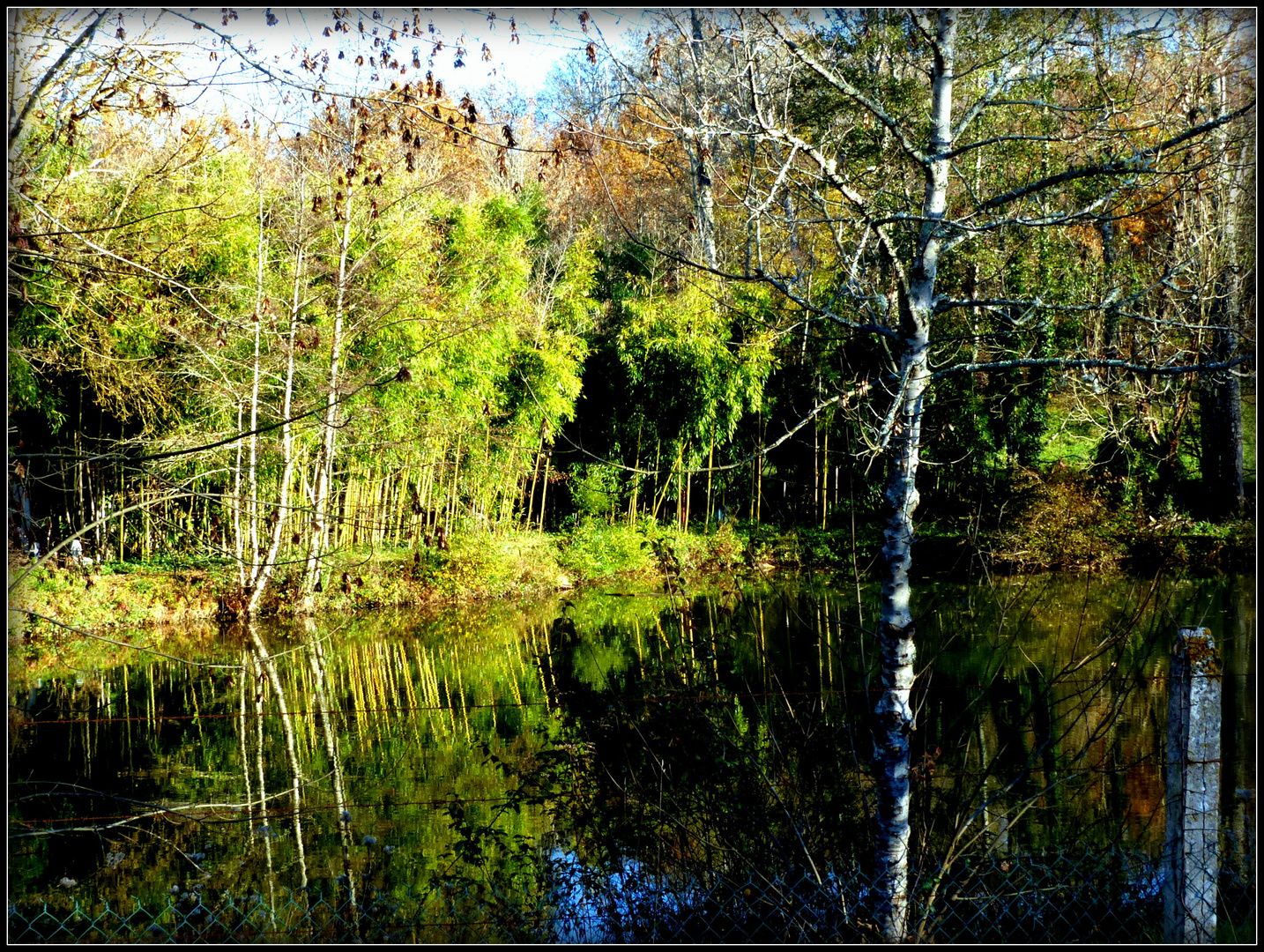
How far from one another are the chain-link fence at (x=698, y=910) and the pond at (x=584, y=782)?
0.02m

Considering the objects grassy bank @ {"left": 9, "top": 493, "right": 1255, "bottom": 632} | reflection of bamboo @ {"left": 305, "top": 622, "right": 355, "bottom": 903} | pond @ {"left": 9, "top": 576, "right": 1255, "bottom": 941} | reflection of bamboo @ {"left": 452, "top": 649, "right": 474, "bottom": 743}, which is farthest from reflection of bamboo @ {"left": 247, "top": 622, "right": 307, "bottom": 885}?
reflection of bamboo @ {"left": 452, "top": 649, "right": 474, "bottom": 743}

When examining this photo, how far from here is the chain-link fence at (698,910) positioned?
260 cm

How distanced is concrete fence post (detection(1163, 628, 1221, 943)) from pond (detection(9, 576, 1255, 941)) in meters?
0.10

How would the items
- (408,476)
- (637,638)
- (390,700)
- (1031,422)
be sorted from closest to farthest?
(390,700), (637,638), (408,476), (1031,422)

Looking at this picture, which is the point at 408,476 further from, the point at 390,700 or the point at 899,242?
the point at 899,242

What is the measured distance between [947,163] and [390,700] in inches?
218

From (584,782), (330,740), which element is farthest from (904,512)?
(330,740)

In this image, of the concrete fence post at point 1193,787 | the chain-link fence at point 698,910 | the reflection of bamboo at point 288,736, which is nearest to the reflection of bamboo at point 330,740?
the reflection of bamboo at point 288,736

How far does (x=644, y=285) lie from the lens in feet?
43.1

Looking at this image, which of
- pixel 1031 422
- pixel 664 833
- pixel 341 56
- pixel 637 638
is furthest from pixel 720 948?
pixel 1031 422

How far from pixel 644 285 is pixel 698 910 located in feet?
35.9

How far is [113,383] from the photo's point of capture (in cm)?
857

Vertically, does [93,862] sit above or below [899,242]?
below

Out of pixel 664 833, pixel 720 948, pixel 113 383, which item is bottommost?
pixel 664 833
